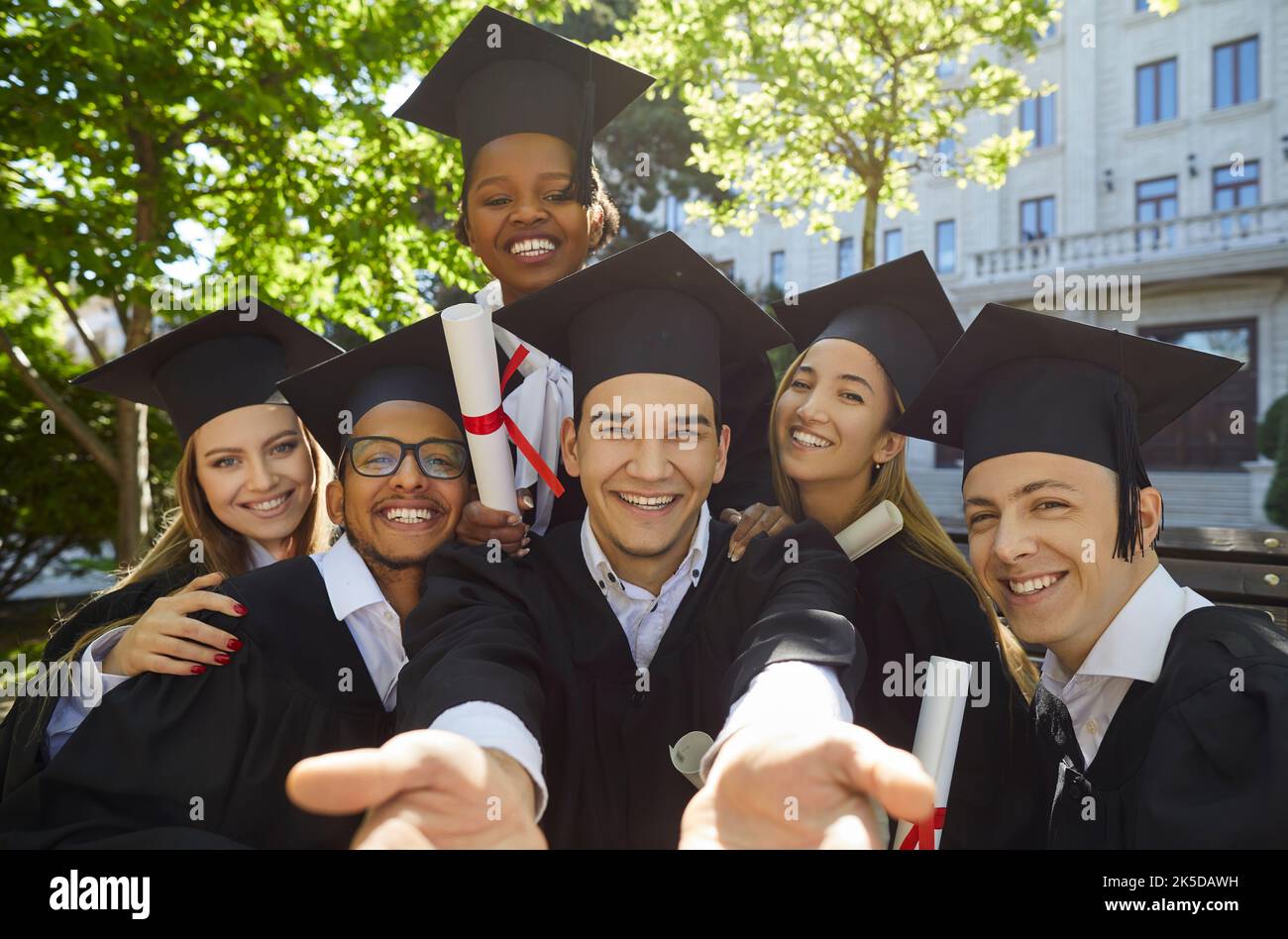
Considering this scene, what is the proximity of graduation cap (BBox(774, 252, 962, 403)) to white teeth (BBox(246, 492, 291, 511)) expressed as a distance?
5.93 feet

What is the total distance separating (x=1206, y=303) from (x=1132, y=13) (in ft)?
25.9

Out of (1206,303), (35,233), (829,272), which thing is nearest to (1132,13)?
(1206,303)

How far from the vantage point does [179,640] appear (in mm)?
2393

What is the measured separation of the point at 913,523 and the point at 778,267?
3042cm

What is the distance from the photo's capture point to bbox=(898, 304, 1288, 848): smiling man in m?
1.96

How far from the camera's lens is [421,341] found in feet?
9.09

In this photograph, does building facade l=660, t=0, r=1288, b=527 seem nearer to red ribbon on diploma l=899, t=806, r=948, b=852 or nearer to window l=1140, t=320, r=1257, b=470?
window l=1140, t=320, r=1257, b=470

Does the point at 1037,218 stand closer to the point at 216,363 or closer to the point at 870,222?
the point at 870,222

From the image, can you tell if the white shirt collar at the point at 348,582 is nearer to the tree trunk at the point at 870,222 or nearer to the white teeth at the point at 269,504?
the white teeth at the point at 269,504

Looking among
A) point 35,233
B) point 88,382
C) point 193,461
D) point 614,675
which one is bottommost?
point 614,675

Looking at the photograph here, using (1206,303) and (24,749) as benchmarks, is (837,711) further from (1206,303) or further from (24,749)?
(1206,303)

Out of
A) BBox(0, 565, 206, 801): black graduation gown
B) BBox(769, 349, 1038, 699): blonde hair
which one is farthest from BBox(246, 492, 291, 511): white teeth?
BBox(769, 349, 1038, 699): blonde hair

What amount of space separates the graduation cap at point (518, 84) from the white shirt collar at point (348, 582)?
4.94 feet

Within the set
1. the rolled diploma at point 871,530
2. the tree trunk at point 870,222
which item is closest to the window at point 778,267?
the tree trunk at point 870,222
